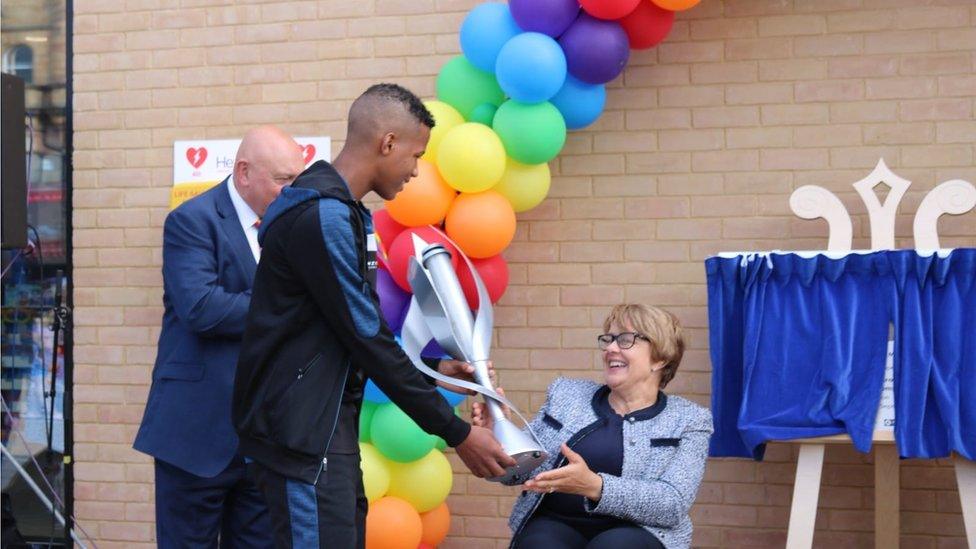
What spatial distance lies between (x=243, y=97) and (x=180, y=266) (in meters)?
1.50

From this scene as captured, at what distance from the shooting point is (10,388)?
4812 millimetres

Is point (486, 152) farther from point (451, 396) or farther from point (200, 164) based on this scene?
point (200, 164)

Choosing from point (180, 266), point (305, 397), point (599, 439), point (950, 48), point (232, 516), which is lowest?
point (232, 516)

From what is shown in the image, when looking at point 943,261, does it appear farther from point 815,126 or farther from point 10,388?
point 10,388

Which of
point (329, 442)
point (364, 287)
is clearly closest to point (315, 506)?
point (329, 442)

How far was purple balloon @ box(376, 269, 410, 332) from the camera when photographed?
379 centimetres

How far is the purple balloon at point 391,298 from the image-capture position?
379 cm

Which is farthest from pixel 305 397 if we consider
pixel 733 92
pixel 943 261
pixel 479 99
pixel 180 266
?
pixel 733 92

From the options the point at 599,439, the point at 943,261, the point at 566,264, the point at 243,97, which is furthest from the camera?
the point at 243,97

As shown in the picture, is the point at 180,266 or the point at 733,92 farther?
the point at 733,92

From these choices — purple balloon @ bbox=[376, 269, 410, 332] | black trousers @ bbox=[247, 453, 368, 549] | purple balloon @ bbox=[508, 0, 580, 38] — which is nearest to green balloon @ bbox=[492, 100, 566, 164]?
purple balloon @ bbox=[508, 0, 580, 38]

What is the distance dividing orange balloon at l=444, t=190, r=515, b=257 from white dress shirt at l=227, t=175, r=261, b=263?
0.68 meters

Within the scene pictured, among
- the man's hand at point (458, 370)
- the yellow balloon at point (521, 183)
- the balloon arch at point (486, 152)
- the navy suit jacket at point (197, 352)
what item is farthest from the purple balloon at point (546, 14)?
the man's hand at point (458, 370)

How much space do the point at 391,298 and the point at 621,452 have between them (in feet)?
3.32
